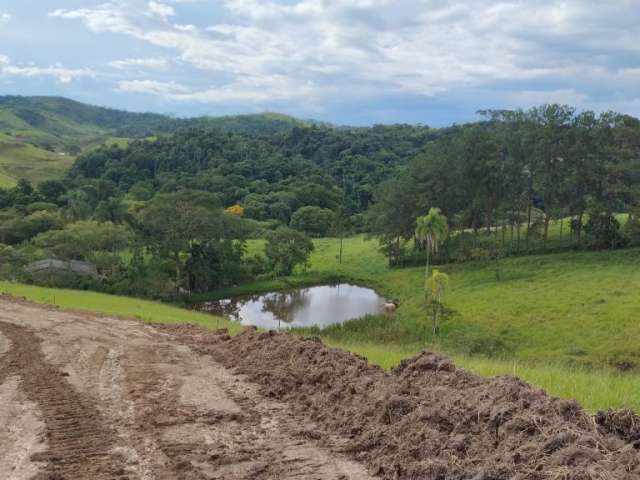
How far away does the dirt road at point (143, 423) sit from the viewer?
6758 millimetres

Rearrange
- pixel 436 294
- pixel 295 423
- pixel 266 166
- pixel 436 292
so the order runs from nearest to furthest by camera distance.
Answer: pixel 295 423
pixel 436 292
pixel 436 294
pixel 266 166

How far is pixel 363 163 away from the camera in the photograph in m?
134

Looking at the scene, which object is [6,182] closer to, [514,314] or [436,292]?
[436,292]

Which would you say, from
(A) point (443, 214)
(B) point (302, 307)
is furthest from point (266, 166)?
(B) point (302, 307)

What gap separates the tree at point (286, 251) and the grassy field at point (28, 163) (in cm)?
8731

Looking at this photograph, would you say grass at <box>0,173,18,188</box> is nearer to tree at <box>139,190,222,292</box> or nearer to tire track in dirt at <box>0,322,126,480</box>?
tree at <box>139,190,222,292</box>

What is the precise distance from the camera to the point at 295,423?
839cm

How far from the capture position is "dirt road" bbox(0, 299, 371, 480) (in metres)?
6.76

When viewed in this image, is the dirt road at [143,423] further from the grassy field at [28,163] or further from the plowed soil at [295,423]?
the grassy field at [28,163]

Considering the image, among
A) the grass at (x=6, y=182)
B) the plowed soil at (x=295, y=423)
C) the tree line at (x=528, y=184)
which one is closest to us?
the plowed soil at (x=295, y=423)

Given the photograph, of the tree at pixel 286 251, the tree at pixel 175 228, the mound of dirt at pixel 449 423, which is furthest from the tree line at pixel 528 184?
the mound of dirt at pixel 449 423

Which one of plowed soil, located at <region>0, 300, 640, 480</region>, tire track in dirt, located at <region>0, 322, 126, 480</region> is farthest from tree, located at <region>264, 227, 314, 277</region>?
plowed soil, located at <region>0, 300, 640, 480</region>

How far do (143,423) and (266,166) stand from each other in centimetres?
12535

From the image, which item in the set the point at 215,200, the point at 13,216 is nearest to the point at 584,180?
the point at 215,200
